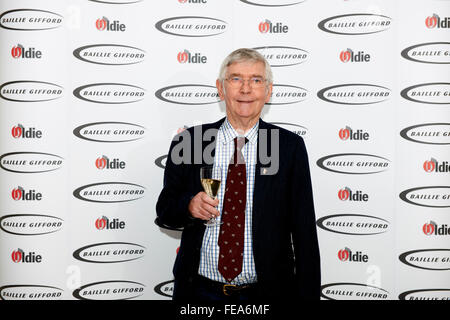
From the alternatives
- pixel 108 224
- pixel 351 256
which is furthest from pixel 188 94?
pixel 351 256

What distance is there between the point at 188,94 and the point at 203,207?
49.8 inches

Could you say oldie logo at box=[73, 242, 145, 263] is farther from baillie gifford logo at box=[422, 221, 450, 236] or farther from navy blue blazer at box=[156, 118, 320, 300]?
baillie gifford logo at box=[422, 221, 450, 236]

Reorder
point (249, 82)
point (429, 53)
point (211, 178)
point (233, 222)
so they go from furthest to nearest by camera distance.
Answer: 1. point (429, 53)
2. point (249, 82)
3. point (233, 222)
4. point (211, 178)

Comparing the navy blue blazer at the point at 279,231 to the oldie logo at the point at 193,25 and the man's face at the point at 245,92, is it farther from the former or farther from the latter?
the oldie logo at the point at 193,25

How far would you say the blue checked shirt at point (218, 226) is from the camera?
1982 mm

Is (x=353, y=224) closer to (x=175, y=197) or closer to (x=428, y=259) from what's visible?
(x=428, y=259)

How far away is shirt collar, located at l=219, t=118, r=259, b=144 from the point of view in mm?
2148

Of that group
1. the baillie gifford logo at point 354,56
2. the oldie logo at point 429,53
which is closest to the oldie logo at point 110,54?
the baillie gifford logo at point 354,56

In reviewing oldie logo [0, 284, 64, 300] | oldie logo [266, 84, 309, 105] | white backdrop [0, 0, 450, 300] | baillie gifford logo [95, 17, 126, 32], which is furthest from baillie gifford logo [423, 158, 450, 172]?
oldie logo [0, 284, 64, 300]

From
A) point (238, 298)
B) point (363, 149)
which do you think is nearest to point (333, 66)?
point (363, 149)

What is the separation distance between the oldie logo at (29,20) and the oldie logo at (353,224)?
2.53m

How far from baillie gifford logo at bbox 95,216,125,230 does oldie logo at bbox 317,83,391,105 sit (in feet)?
5.94

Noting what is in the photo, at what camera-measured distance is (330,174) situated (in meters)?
2.88

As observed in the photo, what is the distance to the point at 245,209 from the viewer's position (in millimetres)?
2021
